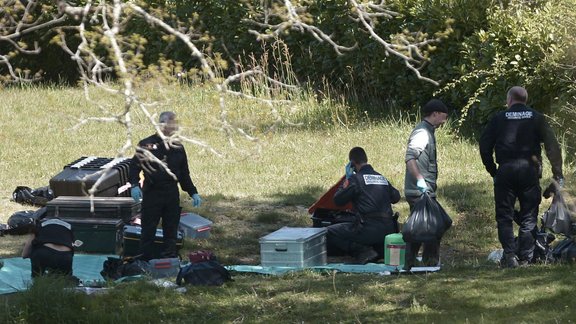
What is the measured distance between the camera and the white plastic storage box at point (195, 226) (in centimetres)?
1289

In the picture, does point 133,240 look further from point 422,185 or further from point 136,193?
point 422,185

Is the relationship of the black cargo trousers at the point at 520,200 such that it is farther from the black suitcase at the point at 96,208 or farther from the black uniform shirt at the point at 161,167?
the black suitcase at the point at 96,208

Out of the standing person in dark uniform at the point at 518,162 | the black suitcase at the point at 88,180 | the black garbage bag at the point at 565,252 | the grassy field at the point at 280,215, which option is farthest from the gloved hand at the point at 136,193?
the black garbage bag at the point at 565,252

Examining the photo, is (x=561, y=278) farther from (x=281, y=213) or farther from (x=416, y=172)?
(x=281, y=213)

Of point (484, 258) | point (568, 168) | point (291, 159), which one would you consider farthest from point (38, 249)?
point (568, 168)

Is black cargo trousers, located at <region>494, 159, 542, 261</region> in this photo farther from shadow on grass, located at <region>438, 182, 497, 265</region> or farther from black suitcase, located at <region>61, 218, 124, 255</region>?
black suitcase, located at <region>61, 218, 124, 255</region>

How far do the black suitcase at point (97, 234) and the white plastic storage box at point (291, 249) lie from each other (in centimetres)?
182

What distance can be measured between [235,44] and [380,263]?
9072 mm

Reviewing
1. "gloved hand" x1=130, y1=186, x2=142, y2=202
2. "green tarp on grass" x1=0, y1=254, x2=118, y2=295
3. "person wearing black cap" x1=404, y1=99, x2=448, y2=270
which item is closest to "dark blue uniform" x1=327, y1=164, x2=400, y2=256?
"person wearing black cap" x1=404, y1=99, x2=448, y2=270

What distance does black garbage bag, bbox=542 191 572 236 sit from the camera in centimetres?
1069

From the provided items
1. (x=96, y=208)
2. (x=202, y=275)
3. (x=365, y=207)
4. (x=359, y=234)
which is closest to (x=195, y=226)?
(x=96, y=208)

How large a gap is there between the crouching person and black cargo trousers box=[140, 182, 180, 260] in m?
1.30

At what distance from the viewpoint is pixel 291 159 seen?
16.0m

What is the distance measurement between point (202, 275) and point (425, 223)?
7.29ft
